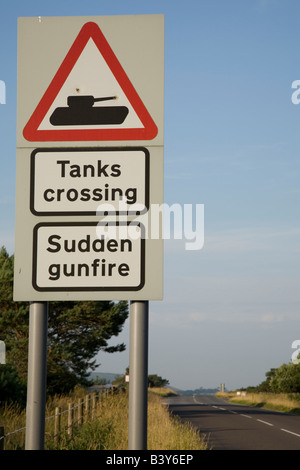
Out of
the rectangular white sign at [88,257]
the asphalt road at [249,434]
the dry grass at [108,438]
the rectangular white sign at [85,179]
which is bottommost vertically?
the asphalt road at [249,434]

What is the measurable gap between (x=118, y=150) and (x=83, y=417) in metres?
14.9

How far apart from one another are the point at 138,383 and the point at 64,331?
3198cm

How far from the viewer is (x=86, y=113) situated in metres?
3.21

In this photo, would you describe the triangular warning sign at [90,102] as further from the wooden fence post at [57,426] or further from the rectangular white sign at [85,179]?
the wooden fence post at [57,426]

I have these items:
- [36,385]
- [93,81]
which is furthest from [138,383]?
[93,81]

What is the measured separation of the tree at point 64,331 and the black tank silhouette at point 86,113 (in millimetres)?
28839

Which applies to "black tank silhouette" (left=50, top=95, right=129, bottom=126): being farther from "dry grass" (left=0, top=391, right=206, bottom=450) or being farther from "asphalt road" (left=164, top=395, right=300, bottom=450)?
"asphalt road" (left=164, top=395, right=300, bottom=450)

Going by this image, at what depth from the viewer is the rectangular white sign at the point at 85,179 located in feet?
10.3

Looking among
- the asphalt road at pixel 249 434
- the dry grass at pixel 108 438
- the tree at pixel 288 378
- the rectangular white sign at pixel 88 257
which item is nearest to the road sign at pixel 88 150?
the rectangular white sign at pixel 88 257

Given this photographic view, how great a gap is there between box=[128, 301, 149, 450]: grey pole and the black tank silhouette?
998mm

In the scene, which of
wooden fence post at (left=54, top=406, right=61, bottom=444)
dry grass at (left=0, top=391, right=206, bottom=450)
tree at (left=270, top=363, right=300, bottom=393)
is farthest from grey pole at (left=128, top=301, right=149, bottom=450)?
tree at (left=270, top=363, right=300, bottom=393)
